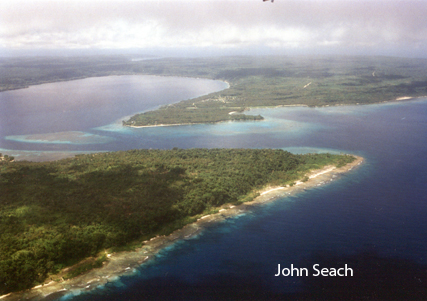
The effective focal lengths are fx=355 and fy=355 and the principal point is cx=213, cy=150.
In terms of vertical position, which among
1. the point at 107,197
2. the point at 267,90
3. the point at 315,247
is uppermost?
the point at 267,90

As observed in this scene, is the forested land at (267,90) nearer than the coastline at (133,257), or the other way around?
the coastline at (133,257)

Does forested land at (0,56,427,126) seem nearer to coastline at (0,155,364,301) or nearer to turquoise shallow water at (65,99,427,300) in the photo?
coastline at (0,155,364,301)

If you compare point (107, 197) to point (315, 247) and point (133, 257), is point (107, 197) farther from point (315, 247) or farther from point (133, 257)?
point (315, 247)

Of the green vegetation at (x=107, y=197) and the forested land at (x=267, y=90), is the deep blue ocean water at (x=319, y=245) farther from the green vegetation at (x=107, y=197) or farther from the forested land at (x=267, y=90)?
the forested land at (x=267, y=90)

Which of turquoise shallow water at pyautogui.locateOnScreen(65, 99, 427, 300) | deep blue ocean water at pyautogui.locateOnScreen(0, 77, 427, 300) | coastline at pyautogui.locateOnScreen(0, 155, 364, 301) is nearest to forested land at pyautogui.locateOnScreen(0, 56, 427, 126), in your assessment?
deep blue ocean water at pyautogui.locateOnScreen(0, 77, 427, 300)

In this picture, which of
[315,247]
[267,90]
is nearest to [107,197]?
[315,247]

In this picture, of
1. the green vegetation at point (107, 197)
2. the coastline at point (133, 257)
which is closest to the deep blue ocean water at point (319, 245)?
the coastline at point (133, 257)
